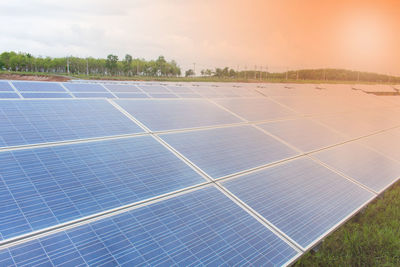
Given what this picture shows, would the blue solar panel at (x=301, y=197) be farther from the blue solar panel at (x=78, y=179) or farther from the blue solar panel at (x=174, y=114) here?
the blue solar panel at (x=174, y=114)

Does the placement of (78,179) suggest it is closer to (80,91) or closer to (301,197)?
(301,197)

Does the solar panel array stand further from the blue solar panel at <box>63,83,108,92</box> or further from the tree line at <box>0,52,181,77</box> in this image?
the tree line at <box>0,52,181,77</box>

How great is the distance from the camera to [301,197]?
5578 millimetres

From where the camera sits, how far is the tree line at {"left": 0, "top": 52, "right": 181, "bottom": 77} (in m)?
90.8

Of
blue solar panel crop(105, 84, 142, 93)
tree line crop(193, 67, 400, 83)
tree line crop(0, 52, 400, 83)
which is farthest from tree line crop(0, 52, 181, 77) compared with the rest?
blue solar panel crop(105, 84, 142, 93)

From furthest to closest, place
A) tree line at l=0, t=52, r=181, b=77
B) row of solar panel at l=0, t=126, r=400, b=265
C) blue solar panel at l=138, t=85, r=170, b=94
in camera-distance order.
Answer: tree line at l=0, t=52, r=181, b=77
blue solar panel at l=138, t=85, r=170, b=94
row of solar panel at l=0, t=126, r=400, b=265

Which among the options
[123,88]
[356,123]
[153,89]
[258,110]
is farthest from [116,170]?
[356,123]

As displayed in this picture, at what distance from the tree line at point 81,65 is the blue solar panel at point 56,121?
88928 mm

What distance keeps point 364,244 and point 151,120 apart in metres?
6.79

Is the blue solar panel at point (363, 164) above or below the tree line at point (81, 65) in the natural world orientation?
below

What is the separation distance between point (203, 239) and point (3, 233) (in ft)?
8.83

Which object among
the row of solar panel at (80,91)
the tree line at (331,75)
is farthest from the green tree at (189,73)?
the row of solar panel at (80,91)

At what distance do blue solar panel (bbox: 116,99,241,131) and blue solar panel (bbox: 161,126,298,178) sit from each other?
71 cm

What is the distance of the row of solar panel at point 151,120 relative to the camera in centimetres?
571
